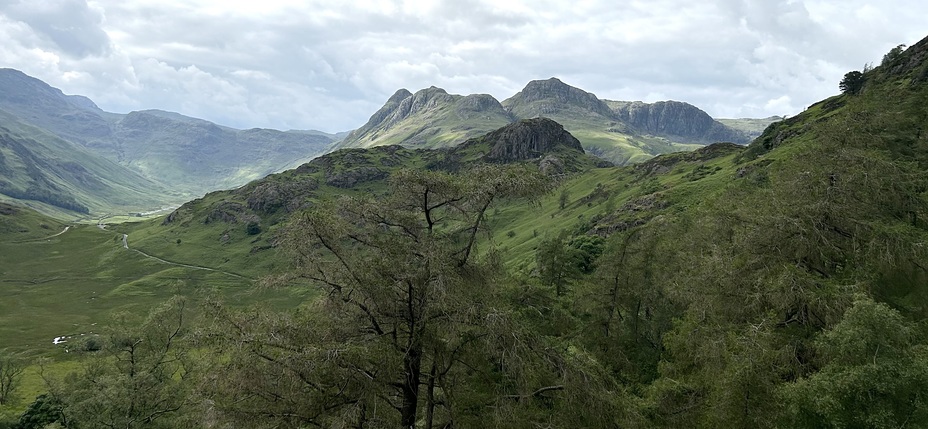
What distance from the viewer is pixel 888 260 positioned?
24.0 m

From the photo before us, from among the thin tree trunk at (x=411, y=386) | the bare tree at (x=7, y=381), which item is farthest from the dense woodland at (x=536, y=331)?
the bare tree at (x=7, y=381)

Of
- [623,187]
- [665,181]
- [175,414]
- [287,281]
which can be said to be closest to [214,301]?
[287,281]

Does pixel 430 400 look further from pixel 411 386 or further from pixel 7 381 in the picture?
pixel 7 381

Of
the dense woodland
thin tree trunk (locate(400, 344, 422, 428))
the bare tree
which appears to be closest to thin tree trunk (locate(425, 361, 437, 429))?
the dense woodland

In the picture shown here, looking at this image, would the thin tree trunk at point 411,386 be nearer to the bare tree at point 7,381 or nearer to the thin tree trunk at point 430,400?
the thin tree trunk at point 430,400

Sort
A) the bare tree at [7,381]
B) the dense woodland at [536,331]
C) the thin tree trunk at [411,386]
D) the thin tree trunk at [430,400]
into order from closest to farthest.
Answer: the dense woodland at [536,331] → the thin tree trunk at [430,400] → the thin tree trunk at [411,386] → the bare tree at [7,381]

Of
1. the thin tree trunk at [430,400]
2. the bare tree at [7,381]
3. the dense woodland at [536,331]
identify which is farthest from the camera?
the bare tree at [7,381]

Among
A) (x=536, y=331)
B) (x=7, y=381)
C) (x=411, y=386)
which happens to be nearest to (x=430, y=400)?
(x=411, y=386)

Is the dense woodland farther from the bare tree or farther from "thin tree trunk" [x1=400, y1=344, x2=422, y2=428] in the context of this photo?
the bare tree

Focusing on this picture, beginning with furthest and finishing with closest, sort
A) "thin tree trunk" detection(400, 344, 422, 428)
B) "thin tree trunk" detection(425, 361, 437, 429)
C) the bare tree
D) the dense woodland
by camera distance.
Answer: the bare tree < "thin tree trunk" detection(400, 344, 422, 428) < "thin tree trunk" detection(425, 361, 437, 429) < the dense woodland

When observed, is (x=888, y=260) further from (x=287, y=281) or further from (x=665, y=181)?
(x=665, y=181)

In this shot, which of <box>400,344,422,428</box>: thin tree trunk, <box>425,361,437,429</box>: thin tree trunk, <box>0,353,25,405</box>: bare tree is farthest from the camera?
<box>0,353,25,405</box>: bare tree

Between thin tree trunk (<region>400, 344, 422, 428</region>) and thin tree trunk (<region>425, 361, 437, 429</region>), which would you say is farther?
thin tree trunk (<region>400, 344, 422, 428</region>)

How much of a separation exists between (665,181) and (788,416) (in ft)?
487
